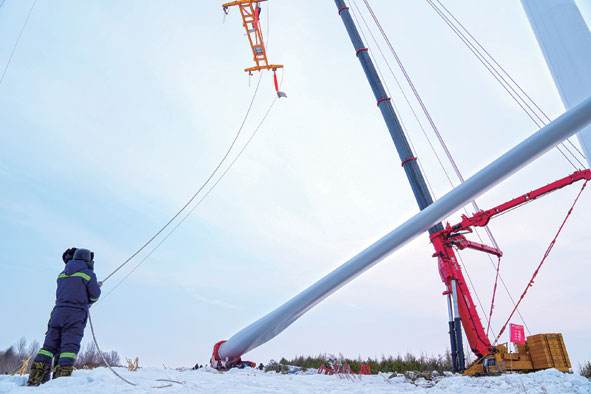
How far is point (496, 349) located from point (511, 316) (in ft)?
4.12

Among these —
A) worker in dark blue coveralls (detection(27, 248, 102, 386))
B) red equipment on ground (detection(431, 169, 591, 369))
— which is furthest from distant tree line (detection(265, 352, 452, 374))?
worker in dark blue coveralls (detection(27, 248, 102, 386))

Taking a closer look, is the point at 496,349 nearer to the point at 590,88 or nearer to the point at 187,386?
the point at 590,88

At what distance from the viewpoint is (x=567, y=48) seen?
547 centimetres

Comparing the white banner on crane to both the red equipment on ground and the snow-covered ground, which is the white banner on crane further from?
the red equipment on ground

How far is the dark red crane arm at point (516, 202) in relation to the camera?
10.5 meters

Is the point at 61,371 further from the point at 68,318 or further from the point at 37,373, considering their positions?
the point at 68,318

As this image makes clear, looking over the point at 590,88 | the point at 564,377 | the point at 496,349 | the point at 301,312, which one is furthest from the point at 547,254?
the point at 301,312

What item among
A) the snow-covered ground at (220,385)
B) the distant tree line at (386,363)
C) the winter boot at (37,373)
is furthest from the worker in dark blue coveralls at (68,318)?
the distant tree line at (386,363)

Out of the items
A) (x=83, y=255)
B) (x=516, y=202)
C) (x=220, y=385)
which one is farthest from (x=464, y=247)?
(x=83, y=255)

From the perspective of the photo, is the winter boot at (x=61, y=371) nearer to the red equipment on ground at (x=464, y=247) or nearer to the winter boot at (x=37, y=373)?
the winter boot at (x=37, y=373)

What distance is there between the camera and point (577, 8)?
5.57 m

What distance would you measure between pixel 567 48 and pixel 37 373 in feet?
30.4

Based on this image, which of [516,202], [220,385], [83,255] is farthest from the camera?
[516,202]

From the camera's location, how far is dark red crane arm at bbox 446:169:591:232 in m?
10.5
